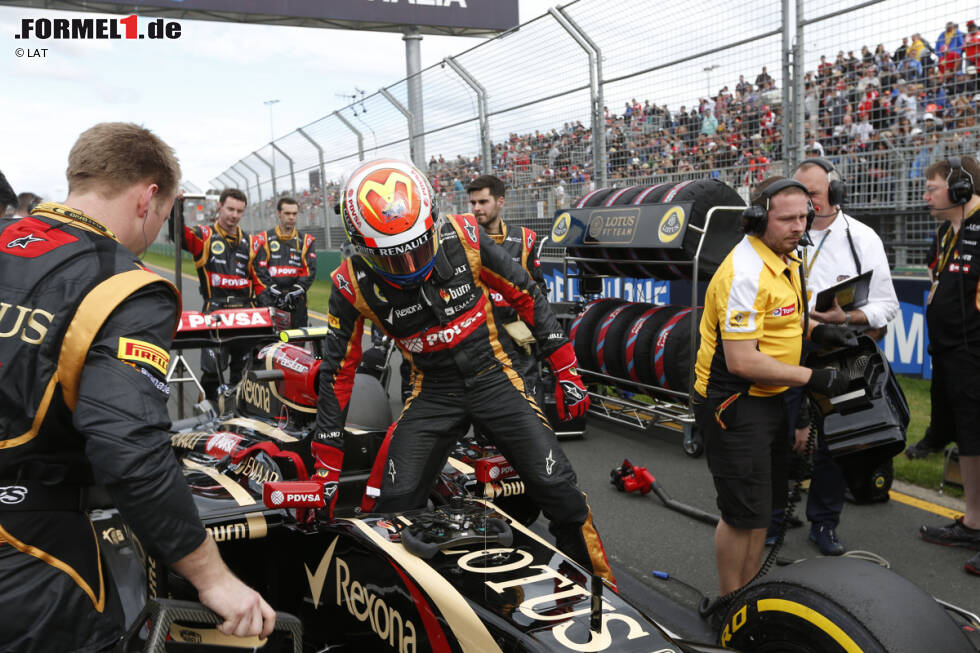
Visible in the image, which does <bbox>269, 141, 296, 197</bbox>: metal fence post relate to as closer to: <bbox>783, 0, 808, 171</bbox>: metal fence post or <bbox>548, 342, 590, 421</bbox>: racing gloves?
<bbox>783, 0, 808, 171</bbox>: metal fence post

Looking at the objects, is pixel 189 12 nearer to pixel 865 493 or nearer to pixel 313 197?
pixel 313 197

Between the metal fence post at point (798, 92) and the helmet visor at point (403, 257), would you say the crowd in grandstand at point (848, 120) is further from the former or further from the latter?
the helmet visor at point (403, 257)

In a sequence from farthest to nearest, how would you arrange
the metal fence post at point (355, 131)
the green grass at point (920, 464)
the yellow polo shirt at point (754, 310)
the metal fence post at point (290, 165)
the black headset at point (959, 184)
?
the metal fence post at point (290, 165)
the metal fence post at point (355, 131)
the green grass at point (920, 464)
the black headset at point (959, 184)
the yellow polo shirt at point (754, 310)

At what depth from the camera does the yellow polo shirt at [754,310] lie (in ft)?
9.80

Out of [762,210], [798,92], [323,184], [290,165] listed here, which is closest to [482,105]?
[798,92]

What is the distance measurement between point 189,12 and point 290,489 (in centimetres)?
2170

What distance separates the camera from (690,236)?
18.5ft

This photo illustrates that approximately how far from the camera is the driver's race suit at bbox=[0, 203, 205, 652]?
1442 mm

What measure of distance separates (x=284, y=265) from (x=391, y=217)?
6.05 m

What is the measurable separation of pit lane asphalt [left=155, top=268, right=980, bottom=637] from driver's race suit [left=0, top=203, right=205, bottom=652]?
7.84ft

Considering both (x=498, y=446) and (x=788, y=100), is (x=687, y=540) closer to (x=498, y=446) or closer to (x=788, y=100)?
(x=498, y=446)

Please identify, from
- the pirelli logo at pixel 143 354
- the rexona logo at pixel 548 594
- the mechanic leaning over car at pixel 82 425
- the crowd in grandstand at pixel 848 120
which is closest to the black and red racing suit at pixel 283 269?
the crowd in grandstand at pixel 848 120

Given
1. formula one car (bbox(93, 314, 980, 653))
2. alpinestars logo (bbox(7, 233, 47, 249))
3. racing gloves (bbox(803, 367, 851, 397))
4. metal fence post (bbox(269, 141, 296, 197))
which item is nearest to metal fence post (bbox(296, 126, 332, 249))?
metal fence post (bbox(269, 141, 296, 197))

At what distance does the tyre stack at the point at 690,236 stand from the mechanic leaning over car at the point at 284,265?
3.53 m
